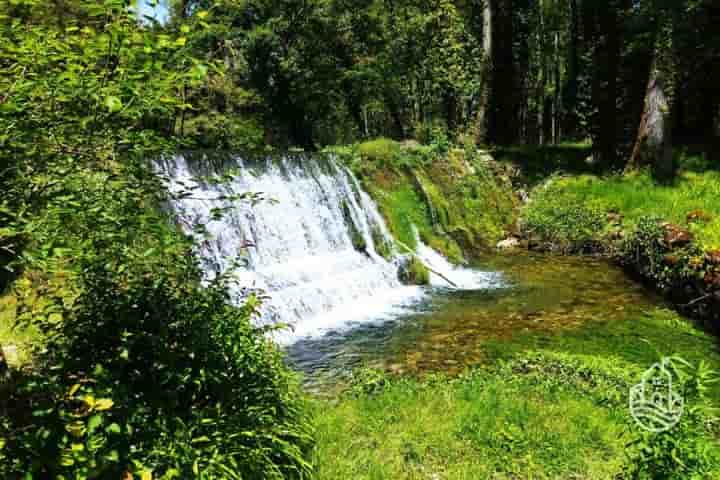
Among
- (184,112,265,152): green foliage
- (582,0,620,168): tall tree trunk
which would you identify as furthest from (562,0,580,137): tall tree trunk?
(184,112,265,152): green foliage

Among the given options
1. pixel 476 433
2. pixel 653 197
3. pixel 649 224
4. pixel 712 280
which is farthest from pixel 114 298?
pixel 653 197

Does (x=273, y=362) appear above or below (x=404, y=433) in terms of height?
above

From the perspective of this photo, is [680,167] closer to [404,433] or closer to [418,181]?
[418,181]

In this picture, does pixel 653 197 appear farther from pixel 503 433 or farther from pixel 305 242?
pixel 503 433

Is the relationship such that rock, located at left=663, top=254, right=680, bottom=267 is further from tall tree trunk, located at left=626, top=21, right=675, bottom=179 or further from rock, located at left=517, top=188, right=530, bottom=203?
rock, located at left=517, top=188, right=530, bottom=203

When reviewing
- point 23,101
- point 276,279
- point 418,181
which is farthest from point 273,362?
point 418,181

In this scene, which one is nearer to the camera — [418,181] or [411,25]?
[418,181]

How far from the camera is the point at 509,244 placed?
1346 centimetres

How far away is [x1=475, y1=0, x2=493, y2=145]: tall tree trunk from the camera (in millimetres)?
16094

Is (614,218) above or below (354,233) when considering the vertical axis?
below

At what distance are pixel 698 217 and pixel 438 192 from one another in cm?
637

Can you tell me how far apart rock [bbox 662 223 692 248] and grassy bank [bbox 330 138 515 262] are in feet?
14.6

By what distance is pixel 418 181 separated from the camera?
1359cm

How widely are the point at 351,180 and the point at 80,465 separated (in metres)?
10.6
